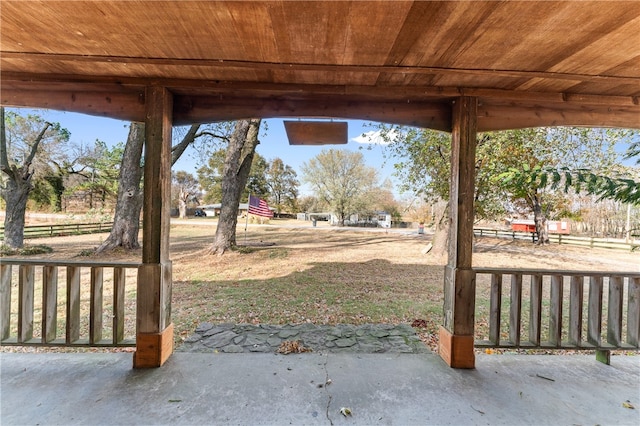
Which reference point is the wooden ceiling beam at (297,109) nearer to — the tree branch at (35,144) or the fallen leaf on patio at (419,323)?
the fallen leaf on patio at (419,323)

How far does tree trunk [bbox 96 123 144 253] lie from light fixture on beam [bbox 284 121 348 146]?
6763 mm

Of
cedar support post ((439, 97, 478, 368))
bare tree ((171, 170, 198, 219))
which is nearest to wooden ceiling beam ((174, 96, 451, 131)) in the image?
cedar support post ((439, 97, 478, 368))

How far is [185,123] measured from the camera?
2.31m

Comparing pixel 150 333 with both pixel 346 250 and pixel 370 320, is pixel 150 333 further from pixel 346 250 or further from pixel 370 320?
pixel 346 250

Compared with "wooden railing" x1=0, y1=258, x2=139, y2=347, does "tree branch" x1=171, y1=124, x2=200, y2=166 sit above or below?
above

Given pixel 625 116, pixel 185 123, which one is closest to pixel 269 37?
pixel 185 123

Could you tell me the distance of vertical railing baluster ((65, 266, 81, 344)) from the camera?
215 centimetres

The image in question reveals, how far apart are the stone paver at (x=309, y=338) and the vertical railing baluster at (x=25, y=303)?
3.70 feet

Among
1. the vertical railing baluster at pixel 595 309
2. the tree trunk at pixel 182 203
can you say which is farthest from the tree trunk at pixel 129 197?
the tree trunk at pixel 182 203

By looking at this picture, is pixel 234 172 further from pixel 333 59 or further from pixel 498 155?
pixel 498 155

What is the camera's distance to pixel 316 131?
95.0 inches

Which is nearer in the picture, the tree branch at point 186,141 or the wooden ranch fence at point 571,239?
the tree branch at point 186,141

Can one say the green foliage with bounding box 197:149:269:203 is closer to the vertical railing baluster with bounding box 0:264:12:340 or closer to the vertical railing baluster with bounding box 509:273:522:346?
the vertical railing baluster with bounding box 0:264:12:340

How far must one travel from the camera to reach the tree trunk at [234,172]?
24.4 feet
